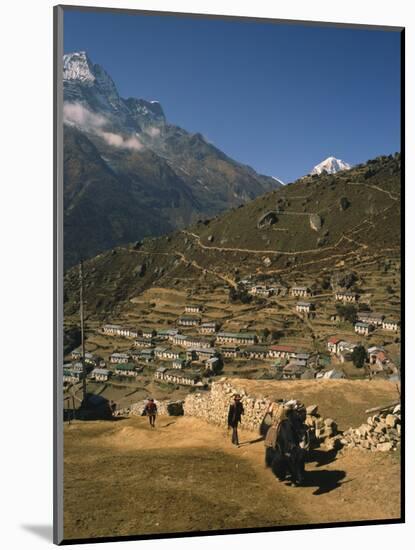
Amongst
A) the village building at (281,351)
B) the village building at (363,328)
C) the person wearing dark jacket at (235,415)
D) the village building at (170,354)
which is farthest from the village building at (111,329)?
the village building at (363,328)

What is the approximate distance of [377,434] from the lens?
10.3 m

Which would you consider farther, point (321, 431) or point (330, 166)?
point (330, 166)

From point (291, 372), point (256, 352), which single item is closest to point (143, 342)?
point (256, 352)

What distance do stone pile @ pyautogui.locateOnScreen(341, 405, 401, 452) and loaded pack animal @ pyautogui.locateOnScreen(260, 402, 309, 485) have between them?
2.34 ft

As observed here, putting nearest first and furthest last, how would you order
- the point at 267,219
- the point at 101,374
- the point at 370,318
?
the point at 101,374, the point at 370,318, the point at 267,219

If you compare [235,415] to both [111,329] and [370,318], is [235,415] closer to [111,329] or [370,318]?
[111,329]

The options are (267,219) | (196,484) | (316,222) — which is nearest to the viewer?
(196,484)

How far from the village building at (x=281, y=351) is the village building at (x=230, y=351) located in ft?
1.67

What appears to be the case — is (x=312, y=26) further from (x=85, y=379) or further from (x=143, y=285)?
(x=85, y=379)

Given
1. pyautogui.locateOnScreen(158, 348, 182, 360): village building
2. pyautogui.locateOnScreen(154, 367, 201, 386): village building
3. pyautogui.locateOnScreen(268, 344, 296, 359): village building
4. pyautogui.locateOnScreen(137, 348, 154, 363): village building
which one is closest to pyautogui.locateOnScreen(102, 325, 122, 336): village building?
pyautogui.locateOnScreen(137, 348, 154, 363): village building

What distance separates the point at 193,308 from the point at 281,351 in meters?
1.51

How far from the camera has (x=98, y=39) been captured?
30.5 feet

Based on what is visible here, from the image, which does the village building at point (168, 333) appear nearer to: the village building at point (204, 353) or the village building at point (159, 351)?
the village building at point (159, 351)

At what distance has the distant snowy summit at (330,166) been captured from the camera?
10781 mm
